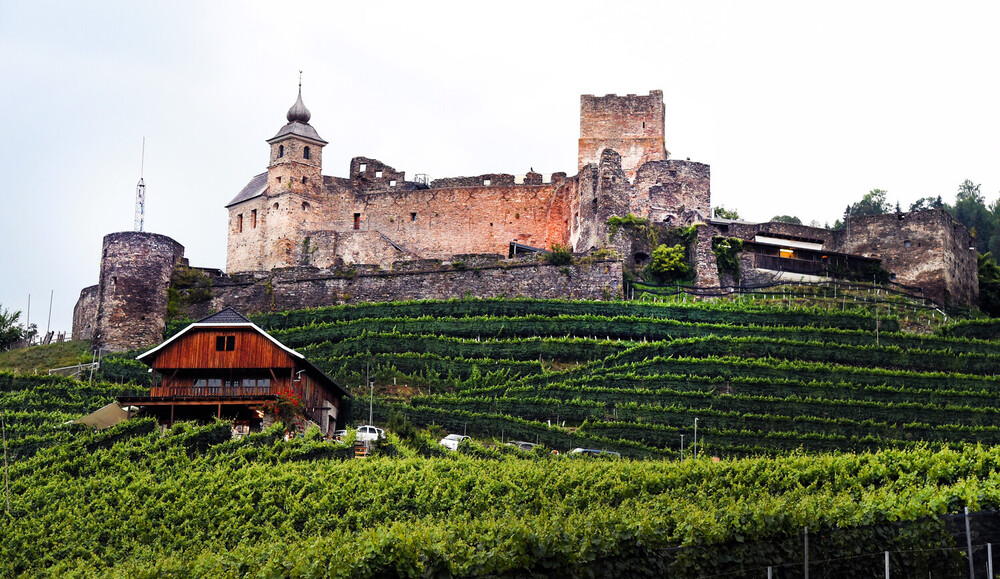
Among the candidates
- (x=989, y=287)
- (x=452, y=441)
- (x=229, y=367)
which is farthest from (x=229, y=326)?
(x=989, y=287)

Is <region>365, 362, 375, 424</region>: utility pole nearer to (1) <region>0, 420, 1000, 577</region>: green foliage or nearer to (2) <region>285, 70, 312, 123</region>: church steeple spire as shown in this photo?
(1) <region>0, 420, 1000, 577</region>: green foliage

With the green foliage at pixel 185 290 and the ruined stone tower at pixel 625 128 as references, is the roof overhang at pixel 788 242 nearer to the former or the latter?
the ruined stone tower at pixel 625 128

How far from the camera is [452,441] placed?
34875mm

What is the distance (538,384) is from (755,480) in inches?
496

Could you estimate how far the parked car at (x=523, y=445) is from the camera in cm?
3459

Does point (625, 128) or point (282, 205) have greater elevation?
point (625, 128)

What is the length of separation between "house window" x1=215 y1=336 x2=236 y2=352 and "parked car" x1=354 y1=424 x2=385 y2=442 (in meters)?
4.65

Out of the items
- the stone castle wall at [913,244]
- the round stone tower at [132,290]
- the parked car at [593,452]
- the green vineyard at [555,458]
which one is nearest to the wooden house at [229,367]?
the green vineyard at [555,458]

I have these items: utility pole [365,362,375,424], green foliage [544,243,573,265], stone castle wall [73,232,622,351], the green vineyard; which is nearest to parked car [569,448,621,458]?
the green vineyard

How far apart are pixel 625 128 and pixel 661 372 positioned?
2142 centimetres

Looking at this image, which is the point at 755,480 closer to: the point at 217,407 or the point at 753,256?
the point at 217,407

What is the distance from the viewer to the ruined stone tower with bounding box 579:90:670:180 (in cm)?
5769

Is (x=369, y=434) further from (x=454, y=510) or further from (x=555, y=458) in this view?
(x=454, y=510)

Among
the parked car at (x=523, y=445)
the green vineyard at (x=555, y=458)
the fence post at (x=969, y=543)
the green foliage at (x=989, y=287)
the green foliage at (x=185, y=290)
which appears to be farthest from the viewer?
the green foliage at (x=989, y=287)
